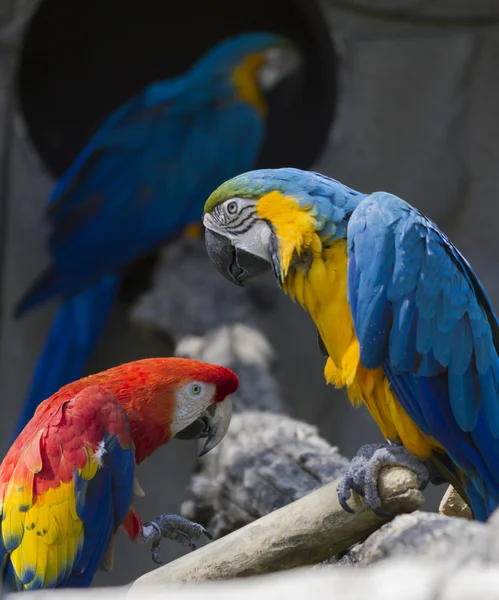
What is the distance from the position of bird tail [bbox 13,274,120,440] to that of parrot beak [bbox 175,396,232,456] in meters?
1.20

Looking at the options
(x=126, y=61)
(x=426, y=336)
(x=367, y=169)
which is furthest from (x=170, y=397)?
(x=126, y=61)

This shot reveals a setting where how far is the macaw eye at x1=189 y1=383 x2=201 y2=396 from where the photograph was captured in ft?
4.93

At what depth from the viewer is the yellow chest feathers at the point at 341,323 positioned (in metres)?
1.38

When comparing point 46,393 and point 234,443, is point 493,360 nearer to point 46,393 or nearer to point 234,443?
point 234,443

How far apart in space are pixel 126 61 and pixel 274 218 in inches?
84.9

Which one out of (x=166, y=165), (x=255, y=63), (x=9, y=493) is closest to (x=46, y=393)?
(x=166, y=165)

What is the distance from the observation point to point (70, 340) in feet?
9.06

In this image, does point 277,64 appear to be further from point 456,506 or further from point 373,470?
point 373,470

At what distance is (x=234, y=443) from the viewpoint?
1902 mm

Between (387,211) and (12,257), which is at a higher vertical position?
(387,211)

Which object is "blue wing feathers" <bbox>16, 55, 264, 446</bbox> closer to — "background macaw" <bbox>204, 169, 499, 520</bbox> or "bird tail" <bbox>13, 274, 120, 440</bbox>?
"bird tail" <bbox>13, 274, 120, 440</bbox>

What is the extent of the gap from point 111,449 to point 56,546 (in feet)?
0.51

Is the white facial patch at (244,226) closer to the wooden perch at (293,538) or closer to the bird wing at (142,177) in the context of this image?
the wooden perch at (293,538)

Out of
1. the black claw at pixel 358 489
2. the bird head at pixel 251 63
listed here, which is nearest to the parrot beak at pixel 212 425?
the black claw at pixel 358 489
